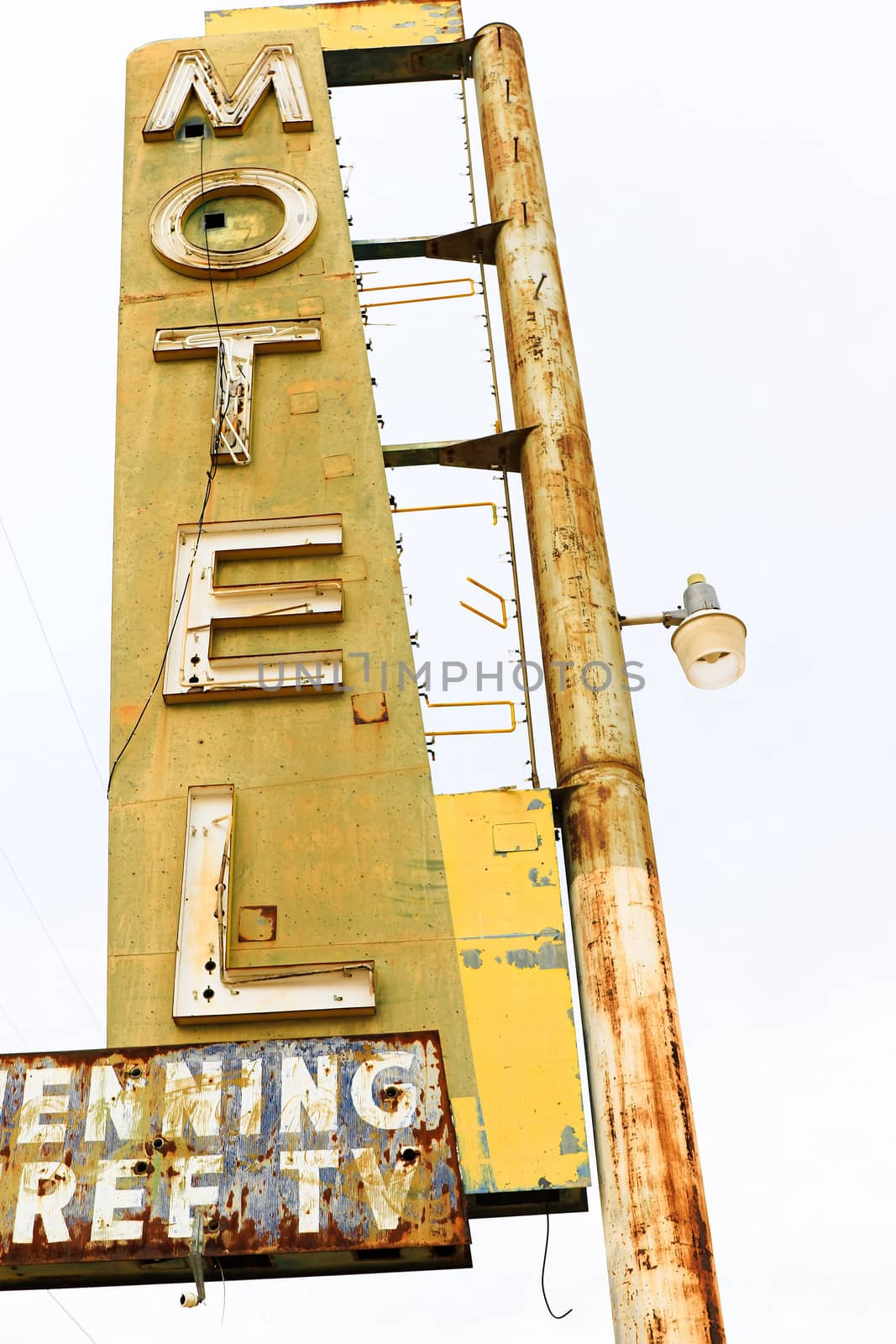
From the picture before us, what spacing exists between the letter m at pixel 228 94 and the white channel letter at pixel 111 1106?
27.0ft

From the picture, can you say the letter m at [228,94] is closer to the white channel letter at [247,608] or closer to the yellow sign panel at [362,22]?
the yellow sign panel at [362,22]

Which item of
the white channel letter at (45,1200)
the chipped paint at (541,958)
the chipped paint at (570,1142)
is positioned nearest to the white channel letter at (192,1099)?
the white channel letter at (45,1200)

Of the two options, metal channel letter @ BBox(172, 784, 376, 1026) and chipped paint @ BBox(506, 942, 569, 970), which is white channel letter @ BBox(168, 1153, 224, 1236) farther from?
chipped paint @ BBox(506, 942, 569, 970)

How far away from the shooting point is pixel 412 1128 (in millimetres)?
6484

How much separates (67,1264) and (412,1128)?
60.6 inches

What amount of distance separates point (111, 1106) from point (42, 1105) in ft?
0.96

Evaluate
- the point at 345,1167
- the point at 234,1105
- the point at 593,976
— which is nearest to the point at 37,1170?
the point at 234,1105

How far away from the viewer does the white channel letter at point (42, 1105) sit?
21.1 ft

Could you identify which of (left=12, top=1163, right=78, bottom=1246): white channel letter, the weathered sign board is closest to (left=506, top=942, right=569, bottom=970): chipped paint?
the weathered sign board

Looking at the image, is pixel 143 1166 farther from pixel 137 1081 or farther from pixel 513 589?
pixel 513 589

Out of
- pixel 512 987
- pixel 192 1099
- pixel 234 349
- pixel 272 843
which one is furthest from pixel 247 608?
pixel 192 1099

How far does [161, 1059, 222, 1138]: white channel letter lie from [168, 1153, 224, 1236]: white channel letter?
0.11m

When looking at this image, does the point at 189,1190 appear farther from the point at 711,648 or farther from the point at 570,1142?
the point at 711,648

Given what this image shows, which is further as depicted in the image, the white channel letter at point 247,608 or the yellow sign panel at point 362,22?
the yellow sign panel at point 362,22
